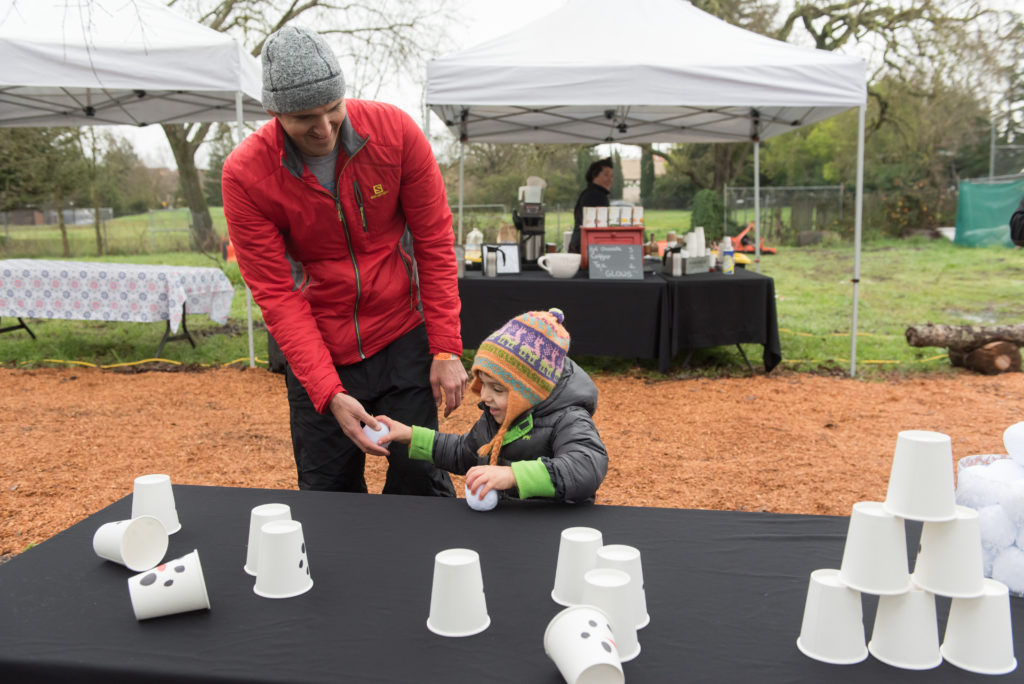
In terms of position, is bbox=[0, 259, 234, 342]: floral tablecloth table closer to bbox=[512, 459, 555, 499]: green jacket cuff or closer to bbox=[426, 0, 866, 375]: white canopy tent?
bbox=[426, 0, 866, 375]: white canopy tent

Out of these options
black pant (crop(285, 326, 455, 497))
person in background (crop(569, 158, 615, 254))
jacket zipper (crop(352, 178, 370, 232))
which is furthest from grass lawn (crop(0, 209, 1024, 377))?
jacket zipper (crop(352, 178, 370, 232))

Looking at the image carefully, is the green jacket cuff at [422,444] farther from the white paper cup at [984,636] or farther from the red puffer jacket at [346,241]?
the white paper cup at [984,636]

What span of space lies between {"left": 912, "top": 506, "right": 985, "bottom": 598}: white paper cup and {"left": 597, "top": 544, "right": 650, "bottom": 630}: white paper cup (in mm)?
387

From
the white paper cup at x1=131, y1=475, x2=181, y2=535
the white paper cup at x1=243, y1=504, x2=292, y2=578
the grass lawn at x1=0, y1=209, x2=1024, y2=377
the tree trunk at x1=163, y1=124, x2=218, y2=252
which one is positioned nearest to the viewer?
the white paper cup at x1=243, y1=504, x2=292, y2=578

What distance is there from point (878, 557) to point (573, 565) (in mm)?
444

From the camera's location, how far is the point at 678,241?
691cm

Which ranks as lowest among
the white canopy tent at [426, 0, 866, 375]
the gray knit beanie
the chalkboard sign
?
the chalkboard sign

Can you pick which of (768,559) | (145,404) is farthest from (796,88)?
(145,404)

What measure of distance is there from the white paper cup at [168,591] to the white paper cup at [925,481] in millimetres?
1057

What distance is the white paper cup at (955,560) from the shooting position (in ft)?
3.34

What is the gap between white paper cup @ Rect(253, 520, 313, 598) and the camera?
1.22 m

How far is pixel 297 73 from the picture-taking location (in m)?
1.69

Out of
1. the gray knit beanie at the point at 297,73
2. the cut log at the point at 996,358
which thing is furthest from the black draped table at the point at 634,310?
the gray knit beanie at the point at 297,73

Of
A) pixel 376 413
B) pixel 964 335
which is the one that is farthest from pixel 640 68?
pixel 376 413
